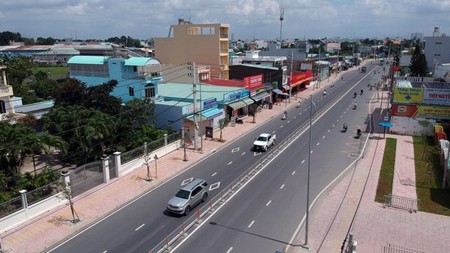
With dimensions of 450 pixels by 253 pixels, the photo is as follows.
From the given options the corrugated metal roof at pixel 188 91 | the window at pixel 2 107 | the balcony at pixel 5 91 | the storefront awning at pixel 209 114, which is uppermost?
the balcony at pixel 5 91

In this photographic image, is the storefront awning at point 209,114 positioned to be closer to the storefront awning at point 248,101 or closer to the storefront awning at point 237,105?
the storefront awning at point 237,105

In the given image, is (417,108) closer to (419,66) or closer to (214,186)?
(214,186)

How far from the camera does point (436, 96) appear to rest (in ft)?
137

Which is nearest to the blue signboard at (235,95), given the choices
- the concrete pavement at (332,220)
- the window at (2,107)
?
the concrete pavement at (332,220)

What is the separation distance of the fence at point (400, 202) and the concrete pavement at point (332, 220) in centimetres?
68

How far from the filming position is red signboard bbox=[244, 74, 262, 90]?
180 feet

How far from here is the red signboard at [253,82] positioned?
54.8 metres

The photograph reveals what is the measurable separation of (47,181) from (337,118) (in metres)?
41.9

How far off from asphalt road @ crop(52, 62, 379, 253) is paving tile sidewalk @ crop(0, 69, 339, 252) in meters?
0.79

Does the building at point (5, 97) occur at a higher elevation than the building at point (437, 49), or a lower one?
lower

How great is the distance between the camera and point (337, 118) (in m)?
53.9

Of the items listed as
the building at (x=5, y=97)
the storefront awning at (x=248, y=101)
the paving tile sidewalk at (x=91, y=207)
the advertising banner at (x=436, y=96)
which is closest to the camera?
the paving tile sidewalk at (x=91, y=207)

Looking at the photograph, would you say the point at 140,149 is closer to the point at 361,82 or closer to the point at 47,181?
the point at 47,181

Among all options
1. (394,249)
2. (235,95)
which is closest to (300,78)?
(235,95)
